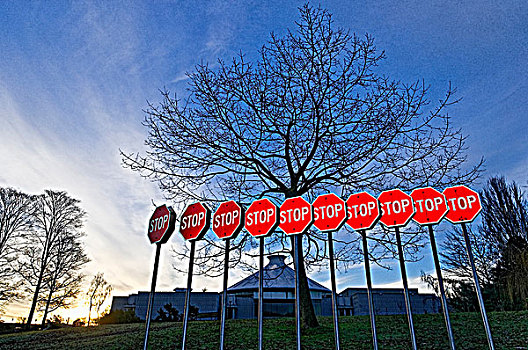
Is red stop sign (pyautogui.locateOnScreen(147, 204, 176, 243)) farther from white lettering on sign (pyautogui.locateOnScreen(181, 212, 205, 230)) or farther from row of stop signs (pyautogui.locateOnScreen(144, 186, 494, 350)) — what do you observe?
row of stop signs (pyautogui.locateOnScreen(144, 186, 494, 350))

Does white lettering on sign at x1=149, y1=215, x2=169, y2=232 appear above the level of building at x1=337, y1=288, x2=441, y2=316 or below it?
above

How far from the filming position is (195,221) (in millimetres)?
7328

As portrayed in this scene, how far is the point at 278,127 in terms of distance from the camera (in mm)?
10656

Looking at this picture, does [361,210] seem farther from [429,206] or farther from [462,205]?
[462,205]

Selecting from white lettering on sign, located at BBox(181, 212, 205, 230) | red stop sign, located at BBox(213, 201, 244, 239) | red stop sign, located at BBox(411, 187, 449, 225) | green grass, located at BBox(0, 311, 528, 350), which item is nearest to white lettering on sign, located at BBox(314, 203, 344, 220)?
red stop sign, located at BBox(411, 187, 449, 225)

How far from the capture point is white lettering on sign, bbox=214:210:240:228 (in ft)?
22.6

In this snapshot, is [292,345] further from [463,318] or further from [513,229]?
[513,229]

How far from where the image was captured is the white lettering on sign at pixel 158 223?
7.59 m

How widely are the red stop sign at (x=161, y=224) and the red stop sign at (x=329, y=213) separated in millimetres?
3162

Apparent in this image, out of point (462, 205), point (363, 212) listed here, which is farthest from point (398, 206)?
point (462, 205)

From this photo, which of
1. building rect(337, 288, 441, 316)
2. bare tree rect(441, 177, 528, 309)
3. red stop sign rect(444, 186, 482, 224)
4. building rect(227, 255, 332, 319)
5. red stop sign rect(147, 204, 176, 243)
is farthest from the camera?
building rect(337, 288, 441, 316)

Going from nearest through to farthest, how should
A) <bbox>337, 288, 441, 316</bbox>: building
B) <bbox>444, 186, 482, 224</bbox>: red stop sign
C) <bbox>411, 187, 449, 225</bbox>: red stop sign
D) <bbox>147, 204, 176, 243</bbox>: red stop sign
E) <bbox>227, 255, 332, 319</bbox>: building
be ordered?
<bbox>444, 186, 482, 224</bbox>: red stop sign, <bbox>411, 187, 449, 225</bbox>: red stop sign, <bbox>147, 204, 176, 243</bbox>: red stop sign, <bbox>227, 255, 332, 319</bbox>: building, <bbox>337, 288, 441, 316</bbox>: building

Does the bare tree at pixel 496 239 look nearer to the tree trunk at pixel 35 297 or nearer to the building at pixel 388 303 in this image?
the building at pixel 388 303

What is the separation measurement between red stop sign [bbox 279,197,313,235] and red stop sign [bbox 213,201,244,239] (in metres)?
0.85
